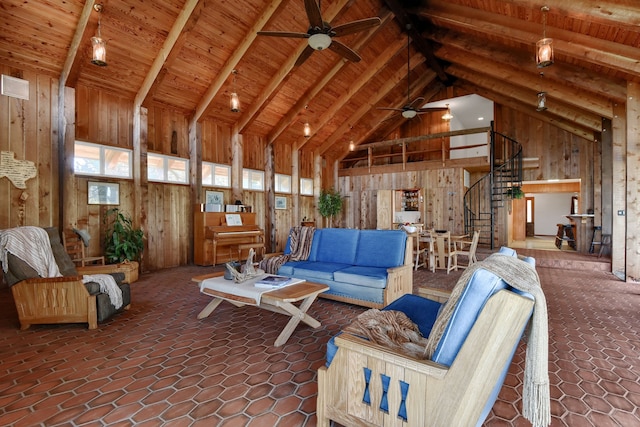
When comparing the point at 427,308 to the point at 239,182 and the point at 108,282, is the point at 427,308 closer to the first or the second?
the point at 108,282

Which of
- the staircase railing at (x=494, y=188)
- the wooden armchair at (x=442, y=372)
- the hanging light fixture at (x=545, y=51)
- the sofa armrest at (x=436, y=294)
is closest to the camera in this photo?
the wooden armchair at (x=442, y=372)

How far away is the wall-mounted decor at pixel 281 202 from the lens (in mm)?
9055

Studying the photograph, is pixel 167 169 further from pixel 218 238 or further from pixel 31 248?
pixel 31 248

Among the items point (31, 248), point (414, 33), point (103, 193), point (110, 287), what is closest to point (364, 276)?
point (110, 287)

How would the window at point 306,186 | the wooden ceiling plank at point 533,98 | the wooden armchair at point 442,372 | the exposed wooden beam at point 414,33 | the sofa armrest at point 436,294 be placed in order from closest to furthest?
the wooden armchair at point 442,372 → the sofa armrest at point 436,294 → the exposed wooden beam at point 414,33 → the wooden ceiling plank at point 533,98 → the window at point 306,186

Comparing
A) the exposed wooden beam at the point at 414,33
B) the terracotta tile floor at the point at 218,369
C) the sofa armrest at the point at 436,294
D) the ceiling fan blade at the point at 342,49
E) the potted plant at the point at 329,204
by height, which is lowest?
the terracotta tile floor at the point at 218,369

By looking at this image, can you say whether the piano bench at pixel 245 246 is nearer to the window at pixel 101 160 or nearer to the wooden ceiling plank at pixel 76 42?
the window at pixel 101 160

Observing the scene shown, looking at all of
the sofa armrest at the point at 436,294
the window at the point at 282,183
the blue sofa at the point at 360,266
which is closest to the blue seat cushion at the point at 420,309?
the sofa armrest at the point at 436,294

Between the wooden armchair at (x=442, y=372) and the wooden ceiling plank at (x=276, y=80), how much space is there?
592cm

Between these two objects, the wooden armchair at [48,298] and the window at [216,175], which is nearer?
the wooden armchair at [48,298]

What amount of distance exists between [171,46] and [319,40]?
283 centimetres

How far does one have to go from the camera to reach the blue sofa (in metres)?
3.37

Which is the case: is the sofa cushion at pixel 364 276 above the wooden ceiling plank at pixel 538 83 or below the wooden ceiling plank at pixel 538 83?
below

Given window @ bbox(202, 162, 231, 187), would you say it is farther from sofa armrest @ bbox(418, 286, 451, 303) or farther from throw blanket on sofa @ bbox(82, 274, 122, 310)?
sofa armrest @ bbox(418, 286, 451, 303)
